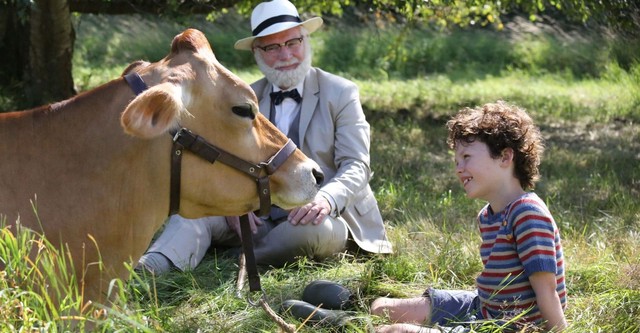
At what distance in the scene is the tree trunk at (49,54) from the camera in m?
9.05

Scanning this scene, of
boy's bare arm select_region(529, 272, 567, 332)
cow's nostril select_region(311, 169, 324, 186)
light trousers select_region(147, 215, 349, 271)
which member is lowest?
light trousers select_region(147, 215, 349, 271)

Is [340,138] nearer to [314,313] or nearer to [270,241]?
[270,241]

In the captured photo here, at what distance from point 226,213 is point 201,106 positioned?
499 mm

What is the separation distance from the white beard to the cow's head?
52.4 inches

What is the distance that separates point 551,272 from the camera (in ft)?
12.5

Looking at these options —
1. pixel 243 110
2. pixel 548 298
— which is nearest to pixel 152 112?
pixel 243 110

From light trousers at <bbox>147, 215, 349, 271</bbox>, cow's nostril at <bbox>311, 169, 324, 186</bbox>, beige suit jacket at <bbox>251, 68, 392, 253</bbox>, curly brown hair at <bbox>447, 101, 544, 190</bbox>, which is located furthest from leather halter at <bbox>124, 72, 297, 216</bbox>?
beige suit jacket at <bbox>251, 68, 392, 253</bbox>

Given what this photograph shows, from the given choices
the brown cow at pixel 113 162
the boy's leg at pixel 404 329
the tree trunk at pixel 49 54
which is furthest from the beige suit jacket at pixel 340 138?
the tree trunk at pixel 49 54

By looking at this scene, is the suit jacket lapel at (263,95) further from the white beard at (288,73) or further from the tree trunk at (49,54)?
the tree trunk at (49,54)

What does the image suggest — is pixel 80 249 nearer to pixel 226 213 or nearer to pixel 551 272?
pixel 226 213

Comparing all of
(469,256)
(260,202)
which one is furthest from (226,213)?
(469,256)

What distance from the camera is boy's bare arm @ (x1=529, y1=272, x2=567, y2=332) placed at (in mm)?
3824

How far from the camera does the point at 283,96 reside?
5629 mm

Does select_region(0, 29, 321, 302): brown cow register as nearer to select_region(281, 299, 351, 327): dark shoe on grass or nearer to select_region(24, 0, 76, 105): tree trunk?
select_region(281, 299, 351, 327): dark shoe on grass
